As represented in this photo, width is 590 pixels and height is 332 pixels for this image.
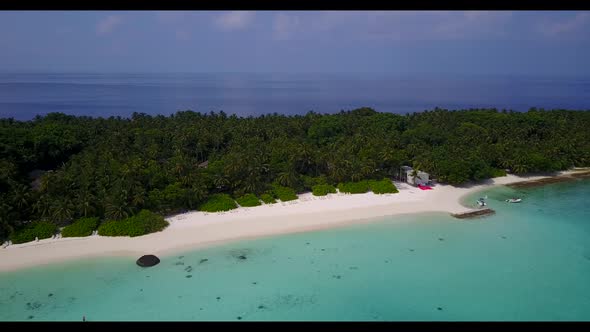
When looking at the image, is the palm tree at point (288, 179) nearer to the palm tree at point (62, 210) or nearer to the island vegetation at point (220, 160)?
the island vegetation at point (220, 160)

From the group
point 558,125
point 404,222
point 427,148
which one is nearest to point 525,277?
point 404,222

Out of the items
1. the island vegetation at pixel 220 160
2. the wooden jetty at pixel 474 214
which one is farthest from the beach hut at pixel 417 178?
the wooden jetty at pixel 474 214

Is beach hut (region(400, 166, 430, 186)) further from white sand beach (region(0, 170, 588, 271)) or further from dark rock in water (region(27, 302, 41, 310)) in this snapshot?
dark rock in water (region(27, 302, 41, 310))

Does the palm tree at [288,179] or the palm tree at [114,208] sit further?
the palm tree at [288,179]

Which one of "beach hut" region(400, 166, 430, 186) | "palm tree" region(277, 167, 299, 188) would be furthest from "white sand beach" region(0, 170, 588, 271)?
"palm tree" region(277, 167, 299, 188)

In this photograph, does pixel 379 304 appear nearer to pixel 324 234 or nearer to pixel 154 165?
pixel 324 234

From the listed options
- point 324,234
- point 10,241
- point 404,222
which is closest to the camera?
point 10,241

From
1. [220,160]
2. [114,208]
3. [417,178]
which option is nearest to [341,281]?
[114,208]
